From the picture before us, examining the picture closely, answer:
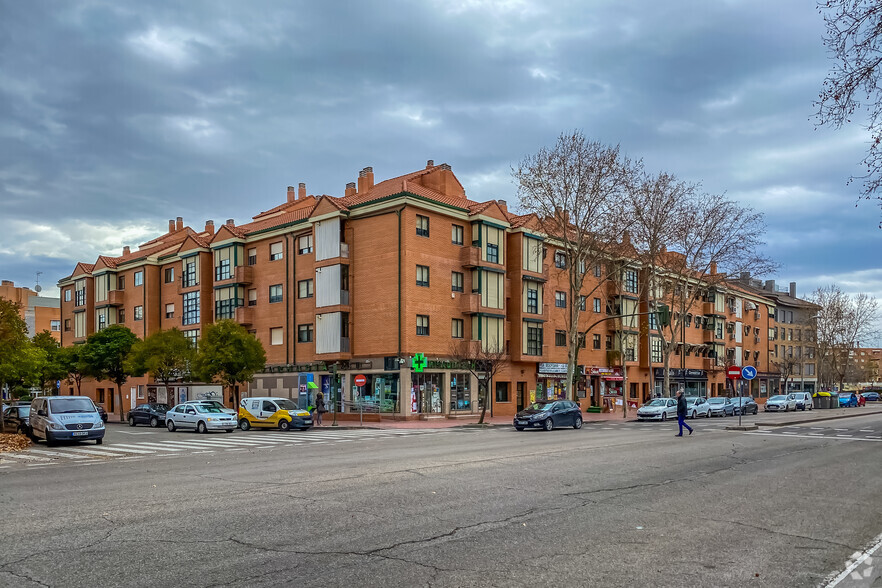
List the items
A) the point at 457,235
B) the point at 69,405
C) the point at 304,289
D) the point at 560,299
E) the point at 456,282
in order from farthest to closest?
the point at 560,299
the point at 304,289
the point at 457,235
the point at 456,282
the point at 69,405

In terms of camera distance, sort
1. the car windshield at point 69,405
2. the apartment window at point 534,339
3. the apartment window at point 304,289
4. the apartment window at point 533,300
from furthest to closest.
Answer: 1. the apartment window at point 533,300
2. the apartment window at point 534,339
3. the apartment window at point 304,289
4. the car windshield at point 69,405

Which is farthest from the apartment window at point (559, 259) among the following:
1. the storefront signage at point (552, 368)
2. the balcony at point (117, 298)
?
the balcony at point (117, 298)

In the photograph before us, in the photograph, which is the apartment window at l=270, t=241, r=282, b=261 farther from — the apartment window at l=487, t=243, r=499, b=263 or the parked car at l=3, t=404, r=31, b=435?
the parked car at l=3, t=404, r=31, b=435

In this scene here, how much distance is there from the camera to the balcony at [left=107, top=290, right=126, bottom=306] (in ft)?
213

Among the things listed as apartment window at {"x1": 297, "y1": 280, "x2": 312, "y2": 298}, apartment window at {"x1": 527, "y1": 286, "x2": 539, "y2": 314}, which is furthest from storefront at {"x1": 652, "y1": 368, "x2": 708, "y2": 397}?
apartment window at {"x1": 297, "y1": 280, "x2": 312, "y2": 298}

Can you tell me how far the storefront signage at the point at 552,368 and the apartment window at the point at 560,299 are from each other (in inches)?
179

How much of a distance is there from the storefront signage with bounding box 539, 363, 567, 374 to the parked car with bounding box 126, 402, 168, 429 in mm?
25613

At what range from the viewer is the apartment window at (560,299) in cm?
5428

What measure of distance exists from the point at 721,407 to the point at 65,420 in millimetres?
41940

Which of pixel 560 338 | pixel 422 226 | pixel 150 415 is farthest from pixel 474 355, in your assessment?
pixel 150 415

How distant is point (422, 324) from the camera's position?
4306 centimetres

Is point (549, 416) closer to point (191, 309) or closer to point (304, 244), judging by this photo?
point (304, 244)

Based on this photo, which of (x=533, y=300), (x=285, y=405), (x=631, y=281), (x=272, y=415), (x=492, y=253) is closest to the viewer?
(x=272, y=415)

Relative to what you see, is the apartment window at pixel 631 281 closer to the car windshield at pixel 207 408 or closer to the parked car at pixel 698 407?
the parked car at pixel 698 407
